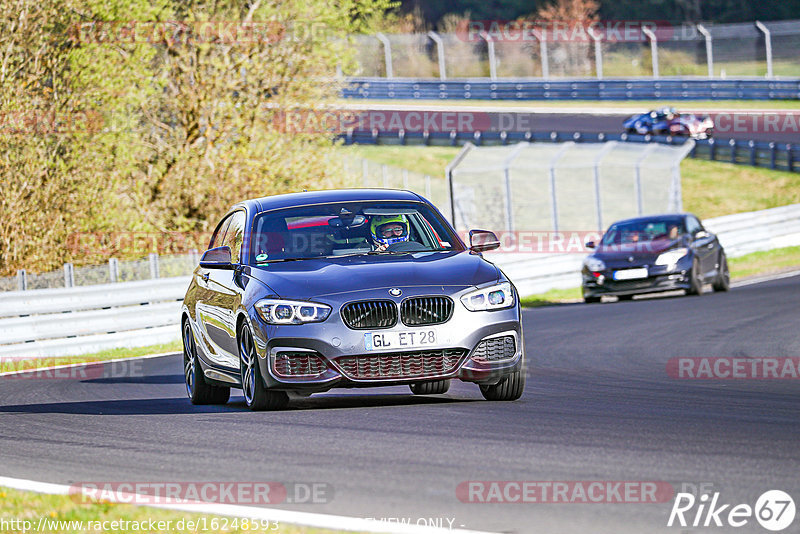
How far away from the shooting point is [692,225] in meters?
24.7

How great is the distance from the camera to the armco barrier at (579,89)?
58.7m

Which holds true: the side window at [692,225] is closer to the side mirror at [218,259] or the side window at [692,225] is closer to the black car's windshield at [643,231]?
the black car's windshield at [643,231]

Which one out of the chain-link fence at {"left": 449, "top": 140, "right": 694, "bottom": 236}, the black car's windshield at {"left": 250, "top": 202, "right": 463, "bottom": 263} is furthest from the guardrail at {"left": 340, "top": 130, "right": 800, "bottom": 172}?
the black car's windshield at {"left": 250, "top": 202, "right": 463, "bottom": 263}

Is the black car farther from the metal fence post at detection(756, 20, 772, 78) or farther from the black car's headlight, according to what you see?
the metal fence post at detection(756, 20, 772, 78)

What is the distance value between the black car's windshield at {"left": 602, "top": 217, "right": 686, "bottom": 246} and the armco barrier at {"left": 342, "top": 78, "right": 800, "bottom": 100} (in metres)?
34.6

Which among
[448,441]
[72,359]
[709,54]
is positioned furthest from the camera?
[709,54]

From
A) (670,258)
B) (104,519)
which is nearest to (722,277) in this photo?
(670,258)

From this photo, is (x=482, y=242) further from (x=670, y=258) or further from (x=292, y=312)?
(x=670, y=258)

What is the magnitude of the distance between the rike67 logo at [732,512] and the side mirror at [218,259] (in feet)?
17.1

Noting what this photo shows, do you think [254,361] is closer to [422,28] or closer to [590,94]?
[590,94]

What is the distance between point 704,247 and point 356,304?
615 inches

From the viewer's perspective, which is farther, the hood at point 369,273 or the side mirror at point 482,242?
the side mirror at point 482,242

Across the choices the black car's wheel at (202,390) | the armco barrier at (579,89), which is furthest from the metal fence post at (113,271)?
the armco barrier at (579,89)

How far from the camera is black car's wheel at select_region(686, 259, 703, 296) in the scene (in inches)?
928
